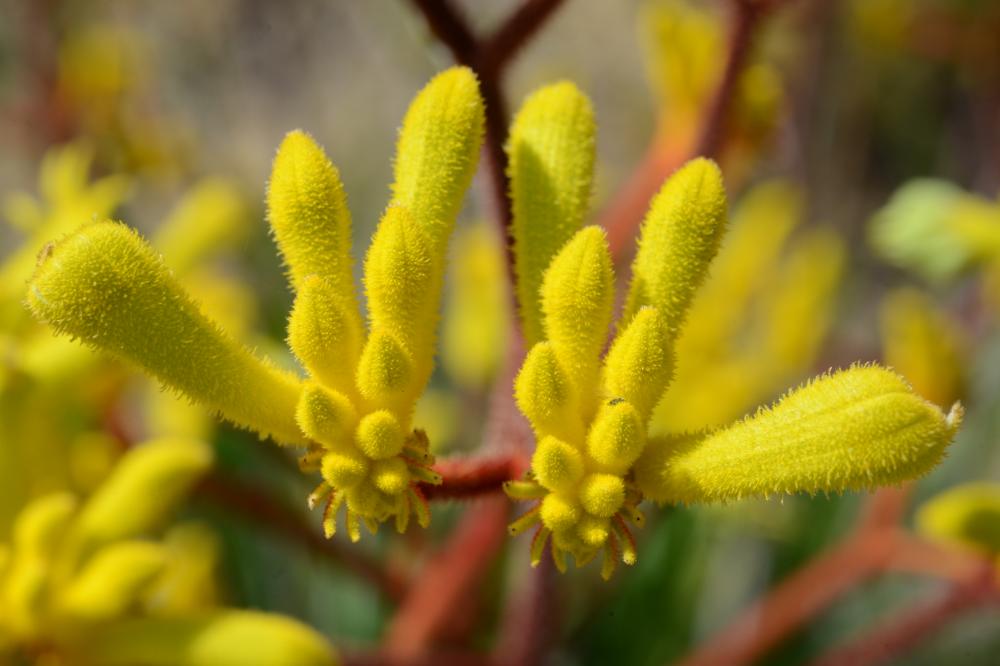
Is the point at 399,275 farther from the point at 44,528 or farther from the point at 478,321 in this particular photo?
the point at 478,321

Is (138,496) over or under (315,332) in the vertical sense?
under

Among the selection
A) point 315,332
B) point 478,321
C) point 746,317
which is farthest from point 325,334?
point 746,317

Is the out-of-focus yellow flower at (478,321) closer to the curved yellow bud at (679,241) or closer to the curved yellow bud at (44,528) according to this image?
the curved yellow bud at (44,528)

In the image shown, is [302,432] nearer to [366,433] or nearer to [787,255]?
[366,433]

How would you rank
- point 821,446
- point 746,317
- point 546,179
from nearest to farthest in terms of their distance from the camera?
point 821,446 < point 546,179 < point 746,317

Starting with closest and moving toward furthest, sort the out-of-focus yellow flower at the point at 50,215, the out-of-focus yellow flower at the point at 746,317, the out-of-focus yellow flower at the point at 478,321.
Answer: the out-of-focus yellow flower at the point at 50,215
the out-of-focus yellow flower at the point at 746,317
the out-of-focus yellow flower at the point at 478,321

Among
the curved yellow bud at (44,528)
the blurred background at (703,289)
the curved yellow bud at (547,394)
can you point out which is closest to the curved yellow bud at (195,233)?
the blurred background at (703,289)

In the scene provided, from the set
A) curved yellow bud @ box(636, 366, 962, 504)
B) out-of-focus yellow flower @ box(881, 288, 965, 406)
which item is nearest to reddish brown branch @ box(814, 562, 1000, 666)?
out-of-focus yellow flower @ box(881, 288, 965, 406)

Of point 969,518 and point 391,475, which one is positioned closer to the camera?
point 391,475
